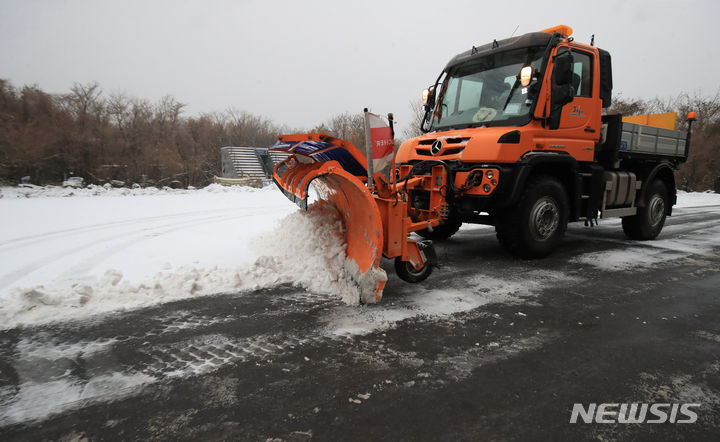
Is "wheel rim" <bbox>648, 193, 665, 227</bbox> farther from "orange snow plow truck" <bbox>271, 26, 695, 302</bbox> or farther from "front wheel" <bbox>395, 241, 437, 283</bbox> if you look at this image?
"front wheel" <bbox>395, 241, 437, 283</bbox>

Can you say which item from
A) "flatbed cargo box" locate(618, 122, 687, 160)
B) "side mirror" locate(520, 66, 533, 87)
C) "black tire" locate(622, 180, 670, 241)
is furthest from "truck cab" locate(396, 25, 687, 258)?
"black tire" locate(622, 180, 670, 241)

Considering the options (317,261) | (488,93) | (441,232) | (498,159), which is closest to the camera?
(317,261)

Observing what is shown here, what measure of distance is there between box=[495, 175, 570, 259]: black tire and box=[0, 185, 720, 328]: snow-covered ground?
2250 mm

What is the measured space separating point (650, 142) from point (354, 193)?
574 cm

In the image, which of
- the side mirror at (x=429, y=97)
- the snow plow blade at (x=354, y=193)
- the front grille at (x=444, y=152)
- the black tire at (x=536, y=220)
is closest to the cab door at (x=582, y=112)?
the black tire at (x=536, y=220)

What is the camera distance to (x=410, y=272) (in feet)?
13.0

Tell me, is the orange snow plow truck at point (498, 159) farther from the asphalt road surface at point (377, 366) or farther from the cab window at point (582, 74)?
the asphalt road surface at point (377, 366)

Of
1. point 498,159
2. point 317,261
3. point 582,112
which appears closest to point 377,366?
point 317,261

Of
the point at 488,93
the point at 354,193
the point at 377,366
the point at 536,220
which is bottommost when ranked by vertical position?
the point at 377,366

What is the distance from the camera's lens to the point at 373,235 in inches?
137

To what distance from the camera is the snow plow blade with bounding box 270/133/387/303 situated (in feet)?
11.2

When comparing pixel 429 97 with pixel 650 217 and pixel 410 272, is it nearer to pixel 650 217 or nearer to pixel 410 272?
pixel 410 272

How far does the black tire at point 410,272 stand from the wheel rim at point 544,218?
1.74 m

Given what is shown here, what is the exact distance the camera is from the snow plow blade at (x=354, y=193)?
340 centimetres
